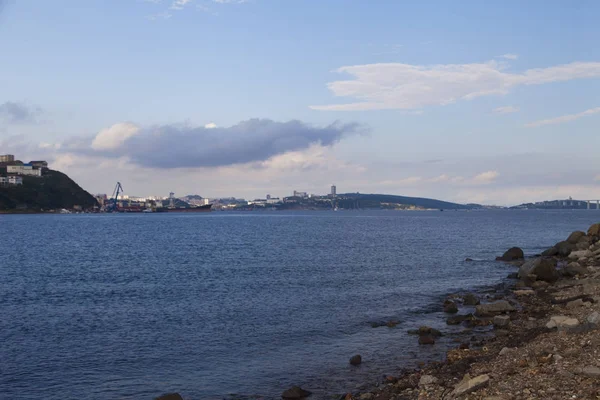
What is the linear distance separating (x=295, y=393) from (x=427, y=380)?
4.65 meters

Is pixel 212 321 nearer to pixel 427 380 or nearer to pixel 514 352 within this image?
pixel 427 380

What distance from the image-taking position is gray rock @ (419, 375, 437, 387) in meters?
16.5

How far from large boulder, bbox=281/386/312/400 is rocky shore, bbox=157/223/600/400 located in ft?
0.11

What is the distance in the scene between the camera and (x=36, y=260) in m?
64.1

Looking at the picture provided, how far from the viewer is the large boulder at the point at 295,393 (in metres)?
18.2

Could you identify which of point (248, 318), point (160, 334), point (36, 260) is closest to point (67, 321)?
point (160, 334)

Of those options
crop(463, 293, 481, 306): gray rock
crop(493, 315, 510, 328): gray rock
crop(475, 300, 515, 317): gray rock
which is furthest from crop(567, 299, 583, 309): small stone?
crop(463, 293, 481, 306): gray rock

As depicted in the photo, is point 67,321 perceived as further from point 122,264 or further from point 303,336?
point 122,264

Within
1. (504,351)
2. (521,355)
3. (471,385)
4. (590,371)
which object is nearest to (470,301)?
(504,351)

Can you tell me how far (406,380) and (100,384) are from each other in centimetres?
1160

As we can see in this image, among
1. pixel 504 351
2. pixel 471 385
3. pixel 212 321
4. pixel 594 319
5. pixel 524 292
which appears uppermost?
pixel 594 319

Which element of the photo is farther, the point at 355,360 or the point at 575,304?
the point at 575,304

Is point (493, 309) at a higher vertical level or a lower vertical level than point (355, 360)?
higher

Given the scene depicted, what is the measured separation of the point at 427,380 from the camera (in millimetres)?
16750
